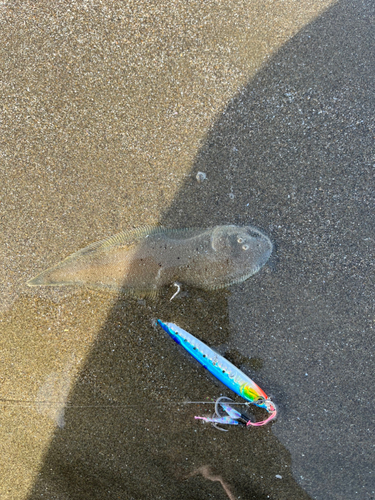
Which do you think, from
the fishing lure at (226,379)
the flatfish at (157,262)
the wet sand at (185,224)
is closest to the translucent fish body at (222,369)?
the fishing lure at (226,379)

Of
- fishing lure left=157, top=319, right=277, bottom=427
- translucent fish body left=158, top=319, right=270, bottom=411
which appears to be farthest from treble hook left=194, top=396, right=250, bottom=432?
translucent fish body left=158, top=319, right=270, bottom=411

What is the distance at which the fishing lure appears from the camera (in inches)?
101

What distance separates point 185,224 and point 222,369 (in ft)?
4.24

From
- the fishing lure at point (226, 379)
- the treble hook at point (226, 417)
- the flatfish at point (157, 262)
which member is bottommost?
the treble hook at point (226, 417)

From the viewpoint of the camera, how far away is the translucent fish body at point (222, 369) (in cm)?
257

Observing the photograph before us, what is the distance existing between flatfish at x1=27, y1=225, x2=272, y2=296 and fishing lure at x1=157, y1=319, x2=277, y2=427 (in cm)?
47

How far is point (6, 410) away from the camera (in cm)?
275

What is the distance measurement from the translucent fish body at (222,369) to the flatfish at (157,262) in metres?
0.46

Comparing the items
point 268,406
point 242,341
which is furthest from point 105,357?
point 268,406

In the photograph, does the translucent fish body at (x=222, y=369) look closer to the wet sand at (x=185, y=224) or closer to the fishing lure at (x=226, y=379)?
the fishing lure at (x=226, y=379)

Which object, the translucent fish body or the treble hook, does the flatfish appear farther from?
the treble hook

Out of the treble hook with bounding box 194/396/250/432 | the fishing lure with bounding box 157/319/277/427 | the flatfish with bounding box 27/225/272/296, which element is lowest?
the treble hook with bounding box 194/396/250/432

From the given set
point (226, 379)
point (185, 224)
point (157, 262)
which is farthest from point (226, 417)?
point (185, 224)

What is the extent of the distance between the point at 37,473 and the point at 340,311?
3.10 metres
